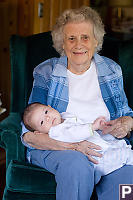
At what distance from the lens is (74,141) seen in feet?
5.65

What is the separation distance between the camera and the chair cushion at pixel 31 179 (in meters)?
1.78

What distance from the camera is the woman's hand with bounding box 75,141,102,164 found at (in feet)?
5.65

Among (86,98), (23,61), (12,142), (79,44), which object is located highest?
(79,44)

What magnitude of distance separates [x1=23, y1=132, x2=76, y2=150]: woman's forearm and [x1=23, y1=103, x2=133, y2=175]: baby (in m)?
0.03

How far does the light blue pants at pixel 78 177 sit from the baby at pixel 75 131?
45 mm

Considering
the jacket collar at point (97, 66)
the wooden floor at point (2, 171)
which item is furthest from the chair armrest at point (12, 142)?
the wooden floor at point (2, 171)

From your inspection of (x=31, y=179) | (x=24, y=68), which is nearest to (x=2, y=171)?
(x=24, y=68)

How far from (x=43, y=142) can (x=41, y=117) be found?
0.50 feet

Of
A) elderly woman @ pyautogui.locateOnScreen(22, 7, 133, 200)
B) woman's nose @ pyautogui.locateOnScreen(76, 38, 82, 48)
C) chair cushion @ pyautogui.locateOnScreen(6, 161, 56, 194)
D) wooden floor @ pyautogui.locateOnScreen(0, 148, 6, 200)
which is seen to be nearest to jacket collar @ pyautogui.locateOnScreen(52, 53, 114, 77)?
elderly woman @ pyautogui.locateOnScreen(22, 7, 133, 200)

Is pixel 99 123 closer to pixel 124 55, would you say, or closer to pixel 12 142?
pixel 12 142

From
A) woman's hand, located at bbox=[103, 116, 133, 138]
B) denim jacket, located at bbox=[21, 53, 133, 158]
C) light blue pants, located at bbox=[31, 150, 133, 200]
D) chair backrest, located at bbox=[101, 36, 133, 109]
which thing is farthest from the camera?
chair backrest, located at bbox=[101, 36, 133, 109]

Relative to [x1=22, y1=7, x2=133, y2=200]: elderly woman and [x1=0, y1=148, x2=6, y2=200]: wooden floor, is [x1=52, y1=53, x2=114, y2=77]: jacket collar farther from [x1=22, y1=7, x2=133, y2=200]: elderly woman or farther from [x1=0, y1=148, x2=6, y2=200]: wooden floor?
[x1=0, y1=148, x2=6, y2=200]: wooden floor

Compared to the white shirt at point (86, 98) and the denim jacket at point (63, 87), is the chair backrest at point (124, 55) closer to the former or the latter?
the denim jacket at point (63, 87)

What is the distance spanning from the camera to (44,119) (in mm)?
1725
